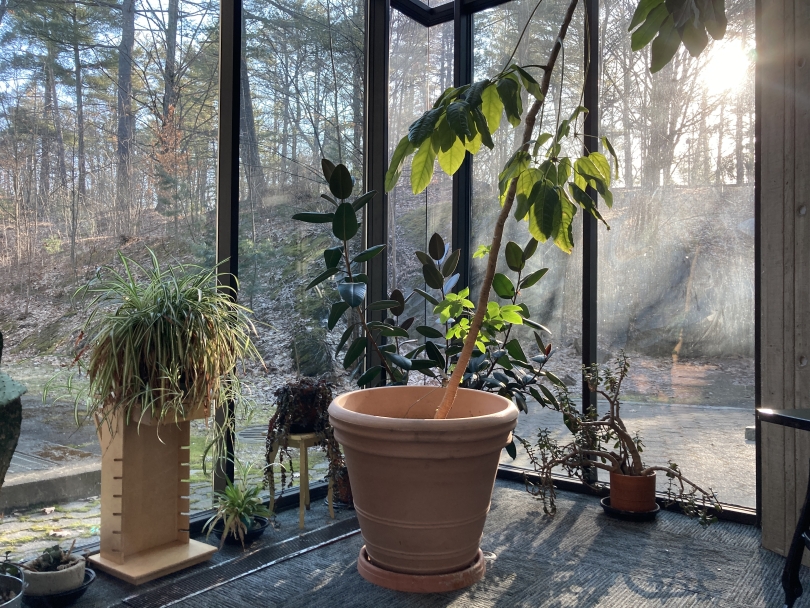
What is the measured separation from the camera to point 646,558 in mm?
2166

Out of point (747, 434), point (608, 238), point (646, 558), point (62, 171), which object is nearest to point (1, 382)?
point (62, 171)

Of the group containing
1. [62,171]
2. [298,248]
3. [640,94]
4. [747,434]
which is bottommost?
[747,434]

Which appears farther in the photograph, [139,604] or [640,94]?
[640,94]

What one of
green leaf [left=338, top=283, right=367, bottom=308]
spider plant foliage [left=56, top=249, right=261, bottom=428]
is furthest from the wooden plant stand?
green leaf [left=338, top=283, right=367, bottom=308]

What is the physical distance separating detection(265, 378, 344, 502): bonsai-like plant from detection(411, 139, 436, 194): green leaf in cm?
95

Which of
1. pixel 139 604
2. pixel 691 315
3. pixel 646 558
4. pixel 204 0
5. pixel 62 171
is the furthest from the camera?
pixel 691 315

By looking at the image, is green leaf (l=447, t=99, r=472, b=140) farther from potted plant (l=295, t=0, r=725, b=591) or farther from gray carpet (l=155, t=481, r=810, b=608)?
gray carpet (l=155, t=481, r=810, b=608)

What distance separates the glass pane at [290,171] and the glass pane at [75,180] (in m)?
0.26

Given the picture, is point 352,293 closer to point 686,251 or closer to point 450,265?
point 450,265

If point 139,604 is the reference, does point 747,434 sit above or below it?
above

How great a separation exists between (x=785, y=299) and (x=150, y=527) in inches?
88.8

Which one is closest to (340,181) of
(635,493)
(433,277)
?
(433,277)

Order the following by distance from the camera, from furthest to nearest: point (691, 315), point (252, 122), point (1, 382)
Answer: point (691, 315)
point (252, 122)
point (1, 382)

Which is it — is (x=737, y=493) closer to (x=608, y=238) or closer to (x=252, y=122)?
(x=608, y=238)
